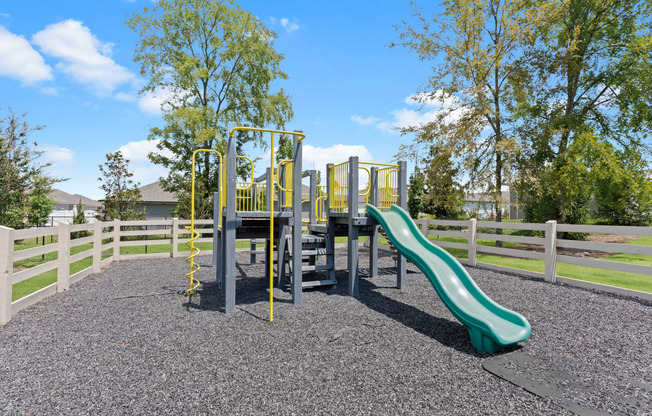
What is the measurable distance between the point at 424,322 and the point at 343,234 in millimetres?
3272

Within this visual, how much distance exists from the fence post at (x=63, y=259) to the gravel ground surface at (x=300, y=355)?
20.3 inches

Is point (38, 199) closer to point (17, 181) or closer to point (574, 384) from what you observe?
point (17, 181)

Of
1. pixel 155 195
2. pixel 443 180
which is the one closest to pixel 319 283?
pixel 443 180

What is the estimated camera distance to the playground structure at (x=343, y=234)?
161 inches

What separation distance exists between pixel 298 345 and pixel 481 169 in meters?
12.9

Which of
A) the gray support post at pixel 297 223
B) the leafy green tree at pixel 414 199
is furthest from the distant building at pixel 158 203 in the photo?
the gray support post at pixel 297 223

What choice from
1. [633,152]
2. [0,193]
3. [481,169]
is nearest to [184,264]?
[0,193]

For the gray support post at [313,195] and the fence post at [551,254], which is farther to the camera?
the fence post at [551,254]

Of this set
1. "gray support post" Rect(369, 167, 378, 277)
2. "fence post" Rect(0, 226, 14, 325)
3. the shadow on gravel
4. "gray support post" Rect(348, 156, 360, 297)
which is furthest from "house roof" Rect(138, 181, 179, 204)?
the shadow on gravel

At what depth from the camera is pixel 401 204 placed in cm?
680

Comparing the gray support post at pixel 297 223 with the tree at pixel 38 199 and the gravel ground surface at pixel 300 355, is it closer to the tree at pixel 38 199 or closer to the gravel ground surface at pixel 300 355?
the gravel ground surface at pixel 300 355

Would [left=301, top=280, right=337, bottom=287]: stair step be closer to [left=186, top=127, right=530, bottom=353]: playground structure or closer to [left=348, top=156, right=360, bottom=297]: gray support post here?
[left=186, top=127, right=530, bottom=353]: playground structure

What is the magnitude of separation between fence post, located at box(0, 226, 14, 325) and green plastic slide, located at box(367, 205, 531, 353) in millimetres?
5401

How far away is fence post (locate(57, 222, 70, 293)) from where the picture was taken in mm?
6152
